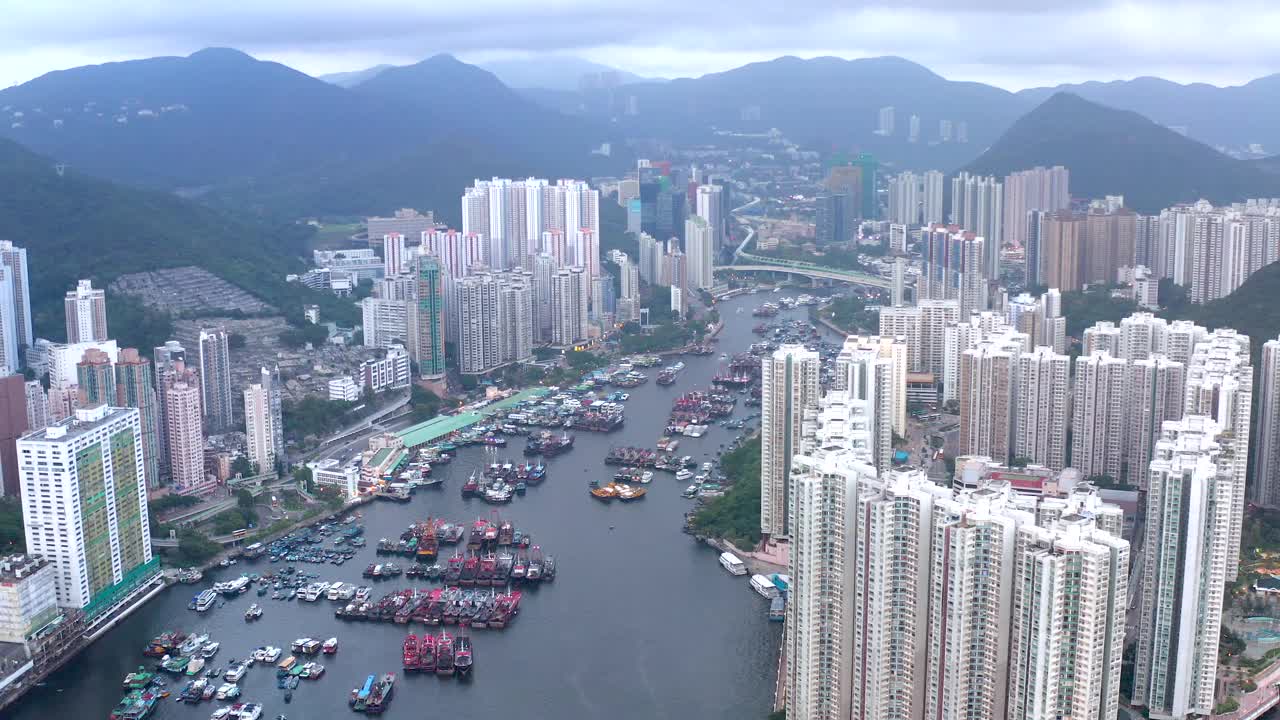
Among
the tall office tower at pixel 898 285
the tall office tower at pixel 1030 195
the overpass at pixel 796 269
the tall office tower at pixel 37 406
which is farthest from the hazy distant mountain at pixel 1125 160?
the tall office tower at pixel 37 406

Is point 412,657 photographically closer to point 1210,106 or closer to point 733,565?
point 733,565

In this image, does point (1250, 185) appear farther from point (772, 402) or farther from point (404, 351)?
point (772, 402)

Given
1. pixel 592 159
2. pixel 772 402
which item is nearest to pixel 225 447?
pixel 772 402

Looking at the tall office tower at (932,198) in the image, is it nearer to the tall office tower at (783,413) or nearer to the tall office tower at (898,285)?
the tall office tower at (898,285)

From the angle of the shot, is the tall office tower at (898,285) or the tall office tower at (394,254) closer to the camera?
the tall office tower at (898,285)

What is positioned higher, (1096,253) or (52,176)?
(52,176)

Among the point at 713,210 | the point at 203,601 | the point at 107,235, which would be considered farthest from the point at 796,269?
the point at 203,601

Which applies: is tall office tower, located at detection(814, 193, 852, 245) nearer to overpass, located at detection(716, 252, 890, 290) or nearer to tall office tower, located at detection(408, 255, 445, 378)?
overpass, located at detection(716, 252, 890, 290)
